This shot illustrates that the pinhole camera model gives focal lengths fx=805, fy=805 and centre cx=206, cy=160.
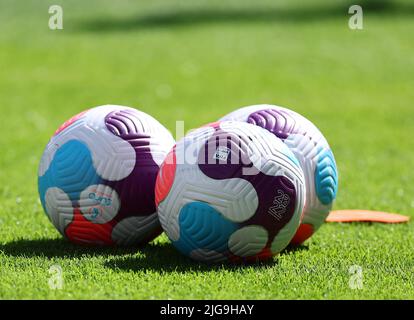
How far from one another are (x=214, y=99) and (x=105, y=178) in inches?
435

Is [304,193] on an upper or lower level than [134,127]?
lower

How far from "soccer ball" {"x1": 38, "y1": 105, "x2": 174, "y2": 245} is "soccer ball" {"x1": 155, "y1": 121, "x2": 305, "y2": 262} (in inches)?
16.7

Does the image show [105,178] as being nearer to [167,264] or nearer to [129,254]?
[129,254]

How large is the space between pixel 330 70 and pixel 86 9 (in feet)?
40.1

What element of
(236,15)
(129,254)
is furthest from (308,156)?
(236,15)

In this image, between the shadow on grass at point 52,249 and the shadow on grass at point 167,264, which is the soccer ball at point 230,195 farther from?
the shadow on grass at point 52,249

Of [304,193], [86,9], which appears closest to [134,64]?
[86,9]

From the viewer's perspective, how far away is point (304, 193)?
6.54 m

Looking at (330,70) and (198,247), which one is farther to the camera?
(330,70)

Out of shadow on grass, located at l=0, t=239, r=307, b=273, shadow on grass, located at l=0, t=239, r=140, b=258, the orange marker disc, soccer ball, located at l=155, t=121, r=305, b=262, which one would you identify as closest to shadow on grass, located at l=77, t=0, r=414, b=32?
the orange marker disc

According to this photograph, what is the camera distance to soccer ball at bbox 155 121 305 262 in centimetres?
627

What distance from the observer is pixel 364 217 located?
8812mm

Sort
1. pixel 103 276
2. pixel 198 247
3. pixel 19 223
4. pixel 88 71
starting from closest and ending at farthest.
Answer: pixel 103 276 → pixel 198 247 → pixel 19 223 → pixel 88 71
